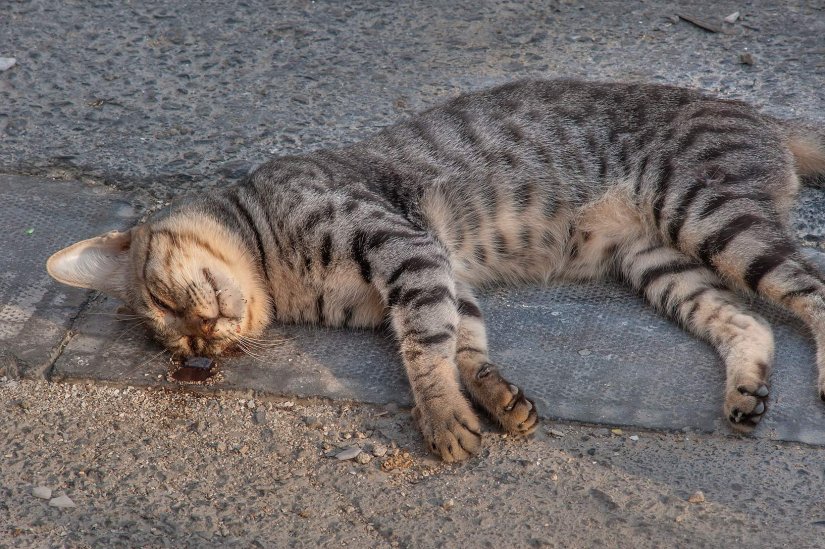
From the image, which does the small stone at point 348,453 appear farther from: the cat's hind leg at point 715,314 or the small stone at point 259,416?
the cat's hind leg at point 715,314

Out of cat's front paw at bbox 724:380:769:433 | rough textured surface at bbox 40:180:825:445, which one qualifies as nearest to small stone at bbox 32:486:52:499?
rough textured surface at bbox 40:180:825:445

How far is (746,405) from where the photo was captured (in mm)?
3414

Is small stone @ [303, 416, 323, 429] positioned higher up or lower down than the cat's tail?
lower down

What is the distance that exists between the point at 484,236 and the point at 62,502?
2109mm

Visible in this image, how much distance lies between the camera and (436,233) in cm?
432

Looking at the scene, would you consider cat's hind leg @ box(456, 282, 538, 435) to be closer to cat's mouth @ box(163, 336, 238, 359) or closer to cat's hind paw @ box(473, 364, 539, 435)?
cat's hind paw @ box(473, 364, 539, 435)

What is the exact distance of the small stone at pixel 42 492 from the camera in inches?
129

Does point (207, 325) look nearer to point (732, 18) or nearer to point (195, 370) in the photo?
point (195, 370)

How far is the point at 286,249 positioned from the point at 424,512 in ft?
4.66

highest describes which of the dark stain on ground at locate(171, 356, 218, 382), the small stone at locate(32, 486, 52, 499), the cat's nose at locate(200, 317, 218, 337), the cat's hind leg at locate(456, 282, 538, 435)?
the cat's hind leg at locate(456, 282, 538, 435)

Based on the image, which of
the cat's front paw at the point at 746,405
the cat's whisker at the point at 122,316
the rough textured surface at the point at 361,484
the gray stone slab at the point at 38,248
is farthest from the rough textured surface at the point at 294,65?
the cat's front paw at the point at 746,405

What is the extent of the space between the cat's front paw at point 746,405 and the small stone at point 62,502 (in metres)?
2.20

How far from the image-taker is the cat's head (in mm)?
3965

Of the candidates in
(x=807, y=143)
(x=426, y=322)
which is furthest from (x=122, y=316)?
(x=807, y=143)
